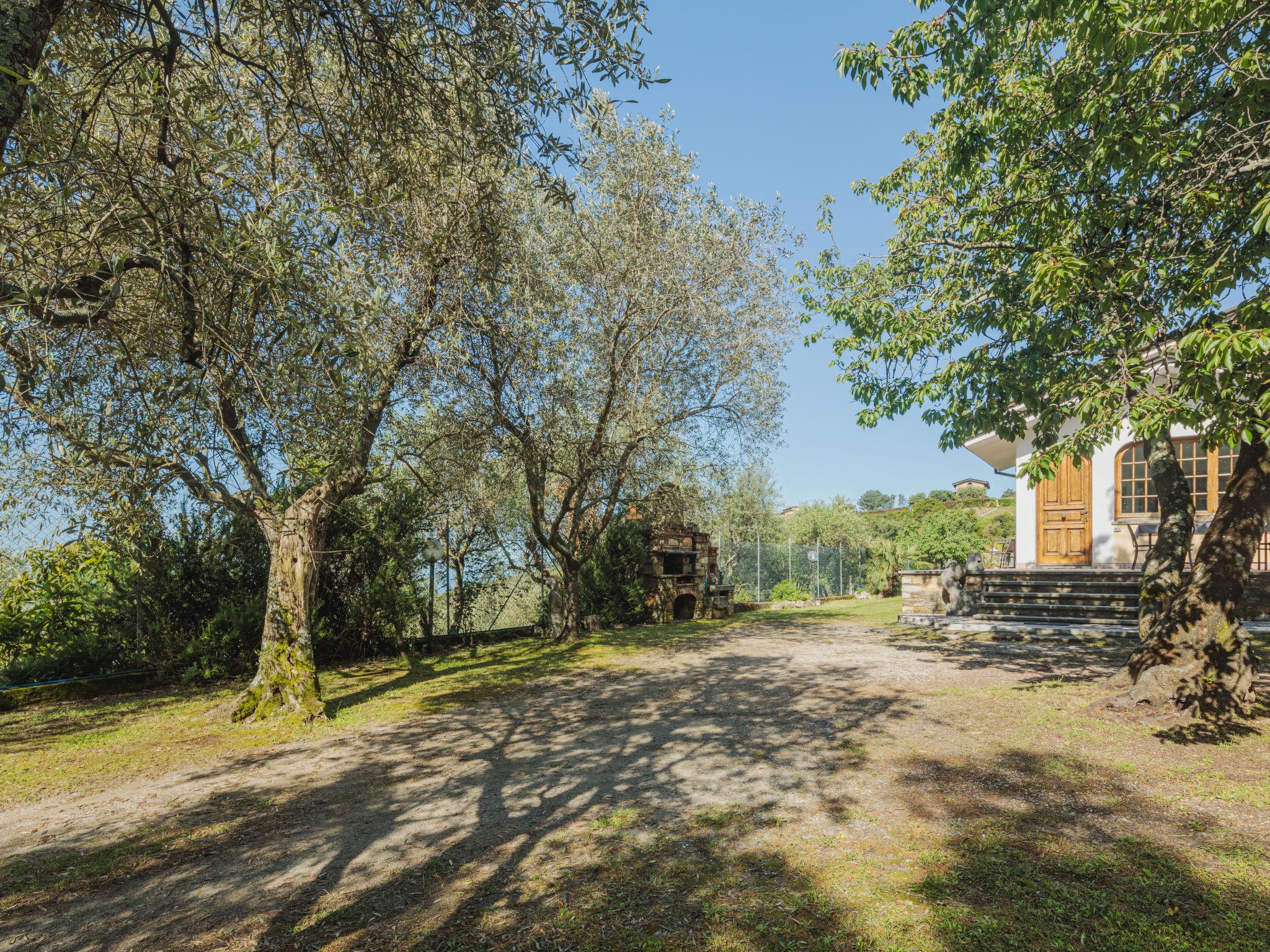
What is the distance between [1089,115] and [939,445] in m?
3.55

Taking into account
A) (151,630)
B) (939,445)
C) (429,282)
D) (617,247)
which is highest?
(617,247)

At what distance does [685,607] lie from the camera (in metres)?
16.9

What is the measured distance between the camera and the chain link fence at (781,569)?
836 inches

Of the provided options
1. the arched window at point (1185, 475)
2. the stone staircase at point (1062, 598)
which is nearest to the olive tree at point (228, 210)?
the stone staircase at point (1062, 598)

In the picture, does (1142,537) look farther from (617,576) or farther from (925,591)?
(617,576)

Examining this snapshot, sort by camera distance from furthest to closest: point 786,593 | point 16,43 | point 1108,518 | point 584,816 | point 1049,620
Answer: point 786,593 < point 1108,518 < point 1049,620 < point 584,816 < point 16,43

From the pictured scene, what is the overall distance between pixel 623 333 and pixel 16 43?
29.1 ft

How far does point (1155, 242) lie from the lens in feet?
20.3

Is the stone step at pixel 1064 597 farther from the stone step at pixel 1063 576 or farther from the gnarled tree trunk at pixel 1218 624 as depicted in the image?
the gnarled tree trunk at pixel 1218 624

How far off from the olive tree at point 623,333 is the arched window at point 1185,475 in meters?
9.18

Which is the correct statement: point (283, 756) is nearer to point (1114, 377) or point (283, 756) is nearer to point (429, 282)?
point (429, 282)

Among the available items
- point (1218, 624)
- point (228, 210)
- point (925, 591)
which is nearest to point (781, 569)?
point (925, 591)

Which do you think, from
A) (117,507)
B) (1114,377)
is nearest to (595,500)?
(117,507)

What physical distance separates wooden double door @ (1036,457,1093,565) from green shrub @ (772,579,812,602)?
6850mm
